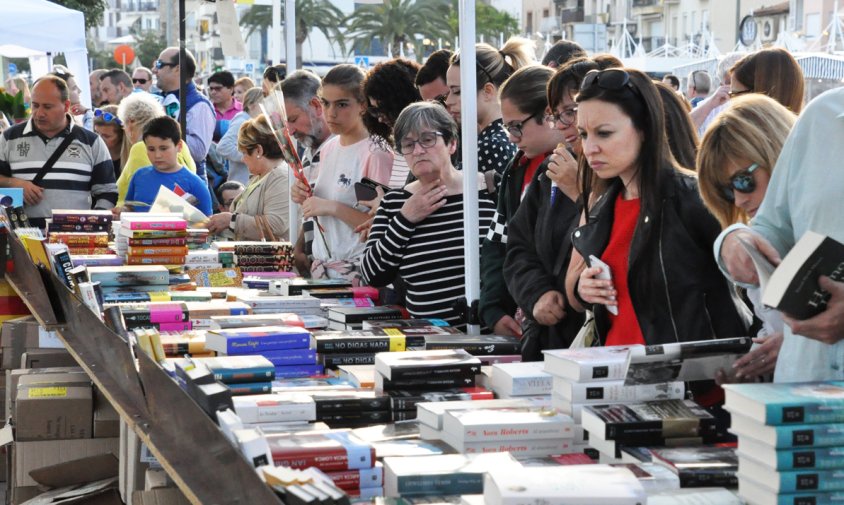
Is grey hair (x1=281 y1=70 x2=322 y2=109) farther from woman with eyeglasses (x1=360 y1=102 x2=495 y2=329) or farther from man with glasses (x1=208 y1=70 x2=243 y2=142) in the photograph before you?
man with glasses (x1=208 y1=70 x2=243 y2=142)

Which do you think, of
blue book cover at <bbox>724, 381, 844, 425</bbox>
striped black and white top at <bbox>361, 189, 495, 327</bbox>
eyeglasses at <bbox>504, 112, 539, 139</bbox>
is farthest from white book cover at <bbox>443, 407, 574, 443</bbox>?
striped black and white top at <bbox>361, 189, 495, 327</bbox>

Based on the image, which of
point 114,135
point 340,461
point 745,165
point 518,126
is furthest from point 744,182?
point 114,135

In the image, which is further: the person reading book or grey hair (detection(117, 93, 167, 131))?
grey hair (detection(117, 93, 167, 131))

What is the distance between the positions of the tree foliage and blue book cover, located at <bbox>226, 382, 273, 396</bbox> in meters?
22.5

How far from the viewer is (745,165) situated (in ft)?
7.81

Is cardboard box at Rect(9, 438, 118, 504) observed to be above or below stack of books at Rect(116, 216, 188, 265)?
below

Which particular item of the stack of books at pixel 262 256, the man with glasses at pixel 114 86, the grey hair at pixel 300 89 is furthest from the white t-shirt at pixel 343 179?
the man with glasses at pixel 114 86

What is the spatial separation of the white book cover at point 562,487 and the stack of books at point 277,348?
4.68 feet

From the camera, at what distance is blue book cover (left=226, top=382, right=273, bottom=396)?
8.74ft

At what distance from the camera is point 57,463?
4.10 meters

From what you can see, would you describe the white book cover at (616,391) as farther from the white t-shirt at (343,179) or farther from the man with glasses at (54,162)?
the man with glasses at (54,162)

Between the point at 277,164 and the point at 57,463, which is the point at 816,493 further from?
the point at 277,164

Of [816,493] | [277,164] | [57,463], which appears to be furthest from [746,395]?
[277,164]

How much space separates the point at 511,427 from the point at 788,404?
2.17ft
